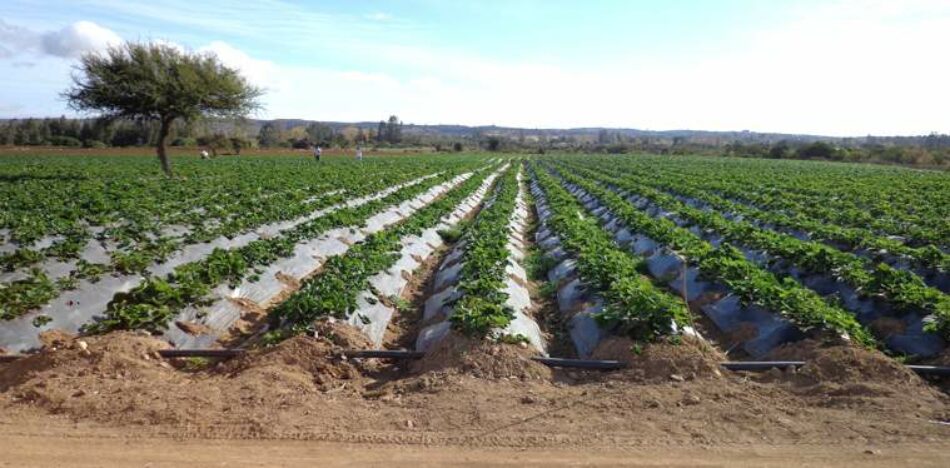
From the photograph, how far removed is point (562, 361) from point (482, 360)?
96 centimetres

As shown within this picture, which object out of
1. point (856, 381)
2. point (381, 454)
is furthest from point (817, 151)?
point (381, 454)

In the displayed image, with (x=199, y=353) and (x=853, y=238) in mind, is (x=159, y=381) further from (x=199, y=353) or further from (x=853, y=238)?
(x=853, y=238)

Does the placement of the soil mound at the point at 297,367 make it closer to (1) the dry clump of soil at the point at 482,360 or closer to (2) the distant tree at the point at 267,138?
(1) the dry clump of soil at the point at 482,360

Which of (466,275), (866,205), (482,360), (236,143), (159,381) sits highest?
(236,143)

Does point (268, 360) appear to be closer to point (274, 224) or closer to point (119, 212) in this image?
point (274, 224)

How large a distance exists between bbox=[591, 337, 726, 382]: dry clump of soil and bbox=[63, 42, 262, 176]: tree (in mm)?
27339

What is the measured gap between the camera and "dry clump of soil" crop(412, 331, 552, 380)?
716cm

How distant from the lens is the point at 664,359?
721cm

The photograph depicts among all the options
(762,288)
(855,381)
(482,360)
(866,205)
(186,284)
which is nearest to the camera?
(855,381)

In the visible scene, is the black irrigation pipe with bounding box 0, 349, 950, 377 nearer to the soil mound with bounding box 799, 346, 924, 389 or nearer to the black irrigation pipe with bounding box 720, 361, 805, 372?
the black irrigation pipe with bounding box 720, 361, 805, 372

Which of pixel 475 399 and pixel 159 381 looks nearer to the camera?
pixel 475 399

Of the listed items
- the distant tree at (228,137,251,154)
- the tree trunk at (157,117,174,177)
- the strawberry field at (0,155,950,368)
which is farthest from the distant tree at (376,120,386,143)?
the strawberry field at (0,155,950,368)

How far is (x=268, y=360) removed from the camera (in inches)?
288

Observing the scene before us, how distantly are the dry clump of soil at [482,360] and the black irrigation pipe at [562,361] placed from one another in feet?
0.65
